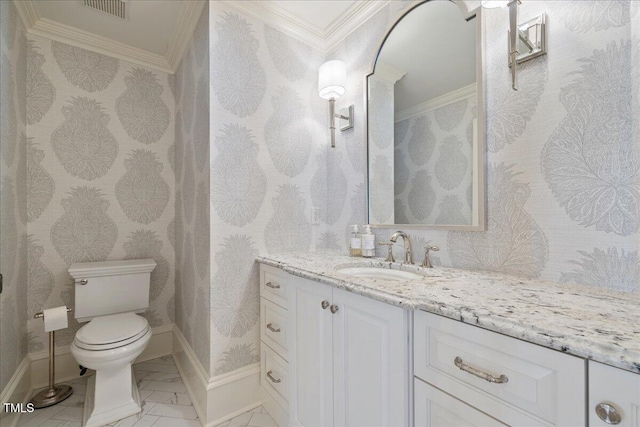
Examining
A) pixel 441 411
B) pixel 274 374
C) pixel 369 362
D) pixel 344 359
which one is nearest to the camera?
pixel 441 411

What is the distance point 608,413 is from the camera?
19.5 inches

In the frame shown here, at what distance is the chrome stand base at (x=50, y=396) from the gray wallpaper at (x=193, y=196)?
71 cm

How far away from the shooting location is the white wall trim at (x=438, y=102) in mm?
1252

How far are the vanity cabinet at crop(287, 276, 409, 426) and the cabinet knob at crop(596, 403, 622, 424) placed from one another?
405 mm

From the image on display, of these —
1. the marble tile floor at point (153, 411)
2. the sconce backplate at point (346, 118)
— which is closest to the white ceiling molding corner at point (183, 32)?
the sconce backplate at point (346, 118)

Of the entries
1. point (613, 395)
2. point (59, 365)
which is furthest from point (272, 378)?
point (59, 365)

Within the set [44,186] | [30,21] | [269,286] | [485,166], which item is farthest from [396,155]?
[30,21]

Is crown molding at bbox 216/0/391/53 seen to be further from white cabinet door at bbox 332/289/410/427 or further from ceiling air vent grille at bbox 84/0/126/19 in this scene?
white cabinet door at bbox 332/289/410/427

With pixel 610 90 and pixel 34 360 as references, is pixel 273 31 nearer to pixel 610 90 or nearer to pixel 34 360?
pixel 610 90

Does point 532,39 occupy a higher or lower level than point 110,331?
higher

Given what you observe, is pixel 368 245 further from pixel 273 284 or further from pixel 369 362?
pixel 369 362

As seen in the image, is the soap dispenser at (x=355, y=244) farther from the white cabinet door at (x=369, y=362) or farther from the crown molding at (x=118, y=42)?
the crown molding at (x=118, y=42)

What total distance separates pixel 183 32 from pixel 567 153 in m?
2.30

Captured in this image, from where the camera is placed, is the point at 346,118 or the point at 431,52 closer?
the point at 431,52
